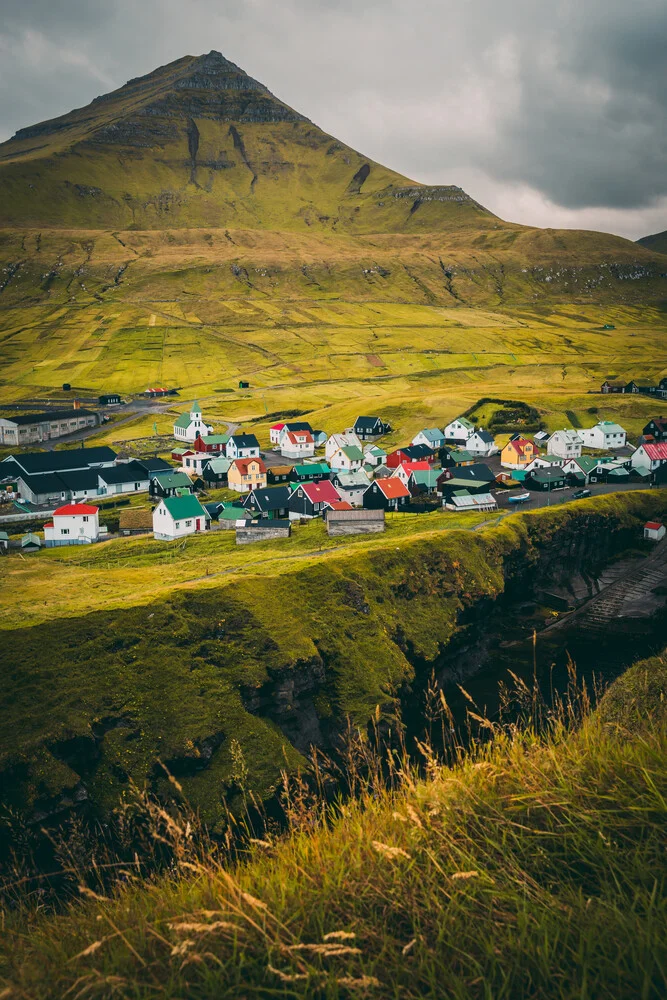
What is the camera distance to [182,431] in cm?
12794

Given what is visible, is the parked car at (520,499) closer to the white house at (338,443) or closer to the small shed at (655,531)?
the small shed at (655,531)

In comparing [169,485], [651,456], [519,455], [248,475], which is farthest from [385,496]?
[651,456]

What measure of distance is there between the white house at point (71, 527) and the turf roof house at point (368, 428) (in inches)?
2378

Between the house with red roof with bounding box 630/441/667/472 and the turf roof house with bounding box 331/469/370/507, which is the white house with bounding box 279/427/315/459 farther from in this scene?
the house with red roof with bounding box 630/441/667/472

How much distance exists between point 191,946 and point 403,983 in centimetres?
195

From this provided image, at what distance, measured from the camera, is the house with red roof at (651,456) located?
9312cm

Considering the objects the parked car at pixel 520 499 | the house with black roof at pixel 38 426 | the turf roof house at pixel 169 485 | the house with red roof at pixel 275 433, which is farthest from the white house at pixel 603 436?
the house with black roof at pixel 38 426

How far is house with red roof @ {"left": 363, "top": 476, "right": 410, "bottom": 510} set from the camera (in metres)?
83.6

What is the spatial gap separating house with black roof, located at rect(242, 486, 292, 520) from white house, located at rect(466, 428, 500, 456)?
42798 millimetres

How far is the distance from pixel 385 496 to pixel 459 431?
128 feet

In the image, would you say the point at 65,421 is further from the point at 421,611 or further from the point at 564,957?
the point at 564,957

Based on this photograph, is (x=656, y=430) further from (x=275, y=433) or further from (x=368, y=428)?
(x=275, y=433)

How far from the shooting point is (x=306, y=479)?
A: 97125mm

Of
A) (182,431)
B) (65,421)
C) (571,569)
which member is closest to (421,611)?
(571,569)
